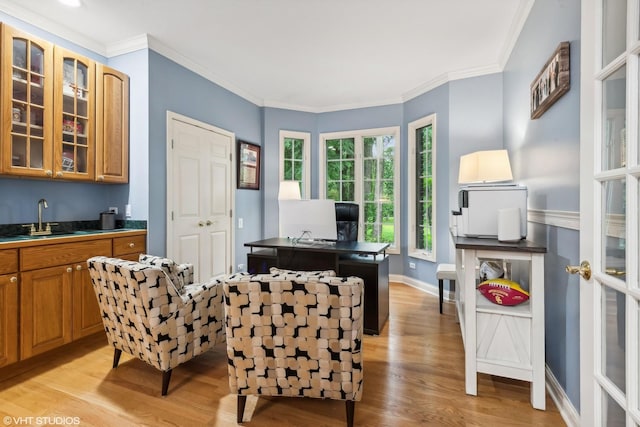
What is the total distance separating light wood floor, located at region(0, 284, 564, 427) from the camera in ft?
5.71

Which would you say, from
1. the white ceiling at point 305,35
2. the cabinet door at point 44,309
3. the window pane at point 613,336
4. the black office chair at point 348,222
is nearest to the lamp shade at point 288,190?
the black office chair at point 348,222

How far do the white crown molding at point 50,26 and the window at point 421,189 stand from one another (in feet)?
12.4

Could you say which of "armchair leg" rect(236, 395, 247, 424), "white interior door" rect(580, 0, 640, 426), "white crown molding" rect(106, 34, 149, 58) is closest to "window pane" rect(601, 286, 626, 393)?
"white interior door" rect(580, 0, 640, 426)

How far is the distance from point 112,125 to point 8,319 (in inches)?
69.3

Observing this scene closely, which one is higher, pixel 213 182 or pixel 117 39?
pixel 117 39

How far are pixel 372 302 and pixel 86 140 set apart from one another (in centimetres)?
292

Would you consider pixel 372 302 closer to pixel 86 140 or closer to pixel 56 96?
pixel 86 140

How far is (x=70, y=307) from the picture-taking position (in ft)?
8.21

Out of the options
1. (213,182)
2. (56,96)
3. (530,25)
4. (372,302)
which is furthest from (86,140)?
(530,25)

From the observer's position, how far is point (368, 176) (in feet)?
16.5

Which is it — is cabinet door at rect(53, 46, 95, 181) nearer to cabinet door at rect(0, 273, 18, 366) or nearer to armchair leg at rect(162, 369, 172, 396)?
cabinet door at rect(0, 273, 18, 366)

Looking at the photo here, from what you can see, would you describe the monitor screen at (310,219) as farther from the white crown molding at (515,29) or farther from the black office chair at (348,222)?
the white crown molding at (515,29)

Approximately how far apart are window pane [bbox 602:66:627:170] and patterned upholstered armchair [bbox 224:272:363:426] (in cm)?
107

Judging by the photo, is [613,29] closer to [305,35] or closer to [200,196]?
[305,35]
